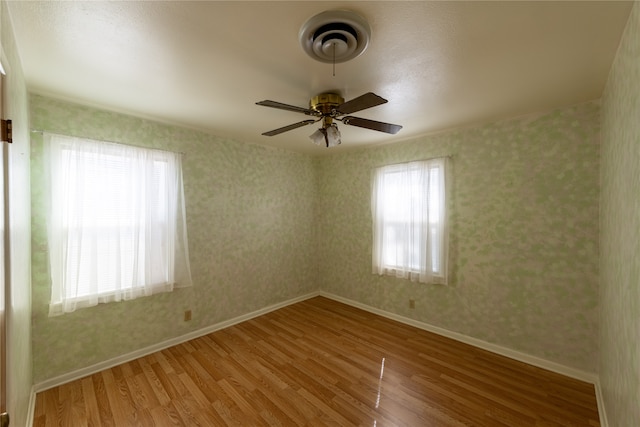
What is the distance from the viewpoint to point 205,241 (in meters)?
3.12

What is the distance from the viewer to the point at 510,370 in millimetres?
2406

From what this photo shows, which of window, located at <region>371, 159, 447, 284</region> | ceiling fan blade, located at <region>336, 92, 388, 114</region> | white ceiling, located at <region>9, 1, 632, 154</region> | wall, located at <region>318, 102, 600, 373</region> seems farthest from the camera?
window, located at <region>371, 159, 447, 284</region>

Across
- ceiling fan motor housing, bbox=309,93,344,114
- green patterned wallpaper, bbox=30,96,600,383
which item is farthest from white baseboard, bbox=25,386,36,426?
ceiling fan motor housing, bbox=309,93,344,114

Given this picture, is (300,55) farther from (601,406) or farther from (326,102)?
(601,406)

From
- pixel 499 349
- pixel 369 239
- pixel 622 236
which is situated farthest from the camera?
pixel 369 239

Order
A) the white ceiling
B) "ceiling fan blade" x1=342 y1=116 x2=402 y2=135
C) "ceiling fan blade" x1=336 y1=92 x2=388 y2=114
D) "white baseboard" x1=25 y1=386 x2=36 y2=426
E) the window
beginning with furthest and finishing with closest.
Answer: the window, "ceiling fan blade" x1=342 y1=116 x2=402 y2=135, "white baseboard" x1=25 y1=386 x2=36 y2=426, "ceiling fan blade" x1=336 y1=92 x2=388 y2=114, the white ceiling

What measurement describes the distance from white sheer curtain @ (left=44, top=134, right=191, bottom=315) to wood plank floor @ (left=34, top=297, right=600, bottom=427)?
0.73 metres

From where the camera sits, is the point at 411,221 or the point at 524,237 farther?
the point at 411,221

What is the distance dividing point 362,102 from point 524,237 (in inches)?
85.5

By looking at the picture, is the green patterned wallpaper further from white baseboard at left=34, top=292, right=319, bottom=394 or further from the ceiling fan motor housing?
the ceiling fan motor housing

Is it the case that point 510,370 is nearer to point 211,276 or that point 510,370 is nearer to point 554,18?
point 554,18

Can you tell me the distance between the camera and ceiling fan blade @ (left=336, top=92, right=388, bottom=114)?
1.48m

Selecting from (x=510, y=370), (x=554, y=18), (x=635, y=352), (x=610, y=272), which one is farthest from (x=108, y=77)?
(x=510, y=370)

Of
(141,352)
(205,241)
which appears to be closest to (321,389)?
(141,352)
